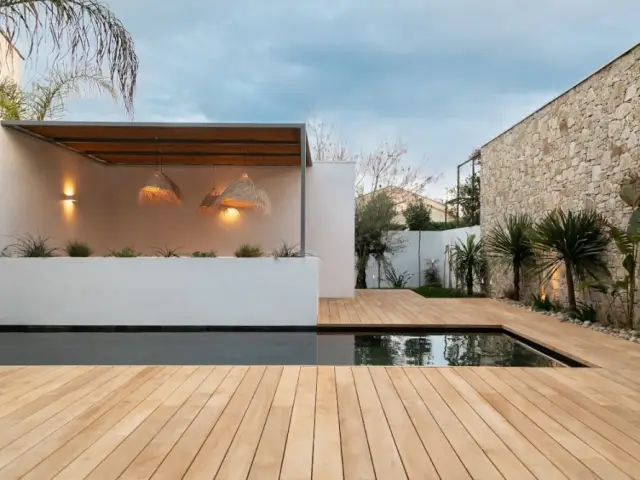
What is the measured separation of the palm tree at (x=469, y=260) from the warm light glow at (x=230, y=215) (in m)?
5.24

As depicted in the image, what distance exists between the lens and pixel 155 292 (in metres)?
7.18

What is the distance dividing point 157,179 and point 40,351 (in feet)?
14.0

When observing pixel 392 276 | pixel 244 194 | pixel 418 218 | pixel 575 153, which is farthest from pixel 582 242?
pixel 418 218

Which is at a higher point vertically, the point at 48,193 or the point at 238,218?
the point at 48,193

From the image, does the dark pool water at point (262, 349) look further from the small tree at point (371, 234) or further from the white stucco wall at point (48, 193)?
the small tree at point (371, 234)

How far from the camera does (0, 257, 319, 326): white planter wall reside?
7117 millimetres

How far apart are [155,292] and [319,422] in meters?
4.63

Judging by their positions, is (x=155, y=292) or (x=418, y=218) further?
(x=418, y=218)

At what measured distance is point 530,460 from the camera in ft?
8.36

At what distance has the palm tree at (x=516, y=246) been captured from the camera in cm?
982

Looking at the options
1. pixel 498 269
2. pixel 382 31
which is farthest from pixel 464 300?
pixel 382 31

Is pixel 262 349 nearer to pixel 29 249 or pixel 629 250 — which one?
pixel 29 249

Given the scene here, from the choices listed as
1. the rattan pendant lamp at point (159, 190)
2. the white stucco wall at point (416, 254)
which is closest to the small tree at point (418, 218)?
the white stucco wall at point (416, 254)

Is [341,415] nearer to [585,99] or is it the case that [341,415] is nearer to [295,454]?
[295,454]
